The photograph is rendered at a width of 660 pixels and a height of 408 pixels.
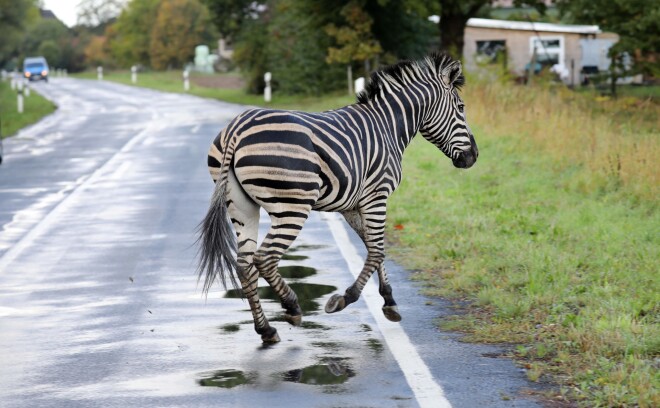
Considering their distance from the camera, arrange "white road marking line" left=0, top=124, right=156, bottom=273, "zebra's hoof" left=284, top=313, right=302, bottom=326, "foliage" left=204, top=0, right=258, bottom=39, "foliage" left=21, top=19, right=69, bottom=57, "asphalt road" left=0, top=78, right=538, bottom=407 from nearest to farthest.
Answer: "asphalt road" left=0, top=78, right=538, bottom=407 → "zebra's hoof" left=284, top=313, right=302, bottom=326 → "white road marking line" left=0, top=124, right=156, bottom=273 → "foliage" left=204, top=0, right=258, bottom=39 → "foliage" left=21, top=19, right=69, bottom=57

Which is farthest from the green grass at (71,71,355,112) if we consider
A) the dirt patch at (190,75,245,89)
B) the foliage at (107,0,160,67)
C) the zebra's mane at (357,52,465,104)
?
the foliage at (107,0,160,67)

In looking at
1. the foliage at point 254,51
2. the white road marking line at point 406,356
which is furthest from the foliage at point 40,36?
the white road marking line at point 406,356

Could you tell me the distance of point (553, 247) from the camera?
1122 cm

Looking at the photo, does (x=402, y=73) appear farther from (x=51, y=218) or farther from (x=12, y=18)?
(x=12, y=18)

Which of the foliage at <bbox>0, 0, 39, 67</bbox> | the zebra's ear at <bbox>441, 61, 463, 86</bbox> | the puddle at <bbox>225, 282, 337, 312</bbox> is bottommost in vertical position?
the puddle at <bbox>225, 282, 337, 312</bbox>

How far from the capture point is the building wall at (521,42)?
51.0 meters

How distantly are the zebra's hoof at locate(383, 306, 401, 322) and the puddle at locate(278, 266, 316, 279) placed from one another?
199 centimetres

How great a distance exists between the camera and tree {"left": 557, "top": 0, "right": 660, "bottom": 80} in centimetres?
2922

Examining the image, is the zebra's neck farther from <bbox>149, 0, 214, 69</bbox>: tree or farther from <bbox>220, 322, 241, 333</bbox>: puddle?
<bbox>149, 0, 214, 69</bbox>: tree

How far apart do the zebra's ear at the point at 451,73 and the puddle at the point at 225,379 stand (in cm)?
330

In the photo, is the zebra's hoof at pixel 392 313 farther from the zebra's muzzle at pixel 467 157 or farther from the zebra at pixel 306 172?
the zebra's muzzle at pixel 467 157

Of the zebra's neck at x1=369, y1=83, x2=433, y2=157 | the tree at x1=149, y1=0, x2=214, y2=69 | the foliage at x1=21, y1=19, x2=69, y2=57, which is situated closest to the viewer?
the zebra's neck at x1=369, y1=83, x2=433, y2=157

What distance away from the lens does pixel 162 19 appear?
4122 inches

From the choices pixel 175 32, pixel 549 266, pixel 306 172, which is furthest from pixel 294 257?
pixel 175 32
